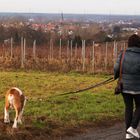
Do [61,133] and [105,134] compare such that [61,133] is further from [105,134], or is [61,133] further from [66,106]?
[66,106]

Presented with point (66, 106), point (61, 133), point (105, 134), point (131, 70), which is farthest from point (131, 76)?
point (66, 106)

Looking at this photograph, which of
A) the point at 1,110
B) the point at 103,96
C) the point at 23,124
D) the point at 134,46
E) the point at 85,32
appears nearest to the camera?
the point at 134,46

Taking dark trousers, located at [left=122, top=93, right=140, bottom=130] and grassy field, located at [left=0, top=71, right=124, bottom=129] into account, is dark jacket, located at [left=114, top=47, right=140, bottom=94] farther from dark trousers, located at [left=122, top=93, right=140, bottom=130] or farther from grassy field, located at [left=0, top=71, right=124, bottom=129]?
grassy field, located at [left=0, top=71, right=124, bottom=129]

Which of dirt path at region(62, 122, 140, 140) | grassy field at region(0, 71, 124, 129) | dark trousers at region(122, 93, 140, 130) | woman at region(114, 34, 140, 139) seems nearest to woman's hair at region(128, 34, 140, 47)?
woman at region(114, 34, 140, 139)

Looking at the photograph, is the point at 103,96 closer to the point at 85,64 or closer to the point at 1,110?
the point at 1,110

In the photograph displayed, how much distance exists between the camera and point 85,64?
24.5 meters

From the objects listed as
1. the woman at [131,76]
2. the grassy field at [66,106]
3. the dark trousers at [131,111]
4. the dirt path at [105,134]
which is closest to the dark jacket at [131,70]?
the woman at [131,76]

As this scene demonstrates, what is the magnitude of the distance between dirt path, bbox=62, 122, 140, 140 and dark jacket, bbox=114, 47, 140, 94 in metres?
1.07

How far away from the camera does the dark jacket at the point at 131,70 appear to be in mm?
7773

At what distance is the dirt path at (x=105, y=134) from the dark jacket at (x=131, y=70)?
1.07 metres

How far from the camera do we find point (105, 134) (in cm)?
852

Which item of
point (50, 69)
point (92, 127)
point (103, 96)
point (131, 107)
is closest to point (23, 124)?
point (92, 127)

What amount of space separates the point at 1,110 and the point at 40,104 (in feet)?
4.32

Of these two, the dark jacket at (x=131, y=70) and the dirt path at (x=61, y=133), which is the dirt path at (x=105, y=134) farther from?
the dark jacket at (x=131, y=70)
